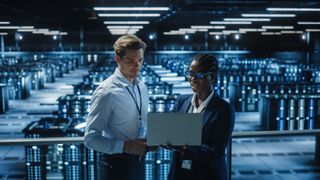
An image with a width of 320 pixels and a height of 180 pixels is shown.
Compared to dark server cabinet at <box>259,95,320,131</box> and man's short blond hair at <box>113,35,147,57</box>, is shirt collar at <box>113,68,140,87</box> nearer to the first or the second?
man's short blond hair at <box>113,35,147,57</box>

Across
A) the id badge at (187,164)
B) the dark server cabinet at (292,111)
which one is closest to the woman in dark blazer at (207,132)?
the id badge at (187,164)

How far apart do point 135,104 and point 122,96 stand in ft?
0.36

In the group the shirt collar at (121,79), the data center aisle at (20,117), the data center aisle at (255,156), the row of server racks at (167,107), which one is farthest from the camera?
the data center aisle at (20,117)

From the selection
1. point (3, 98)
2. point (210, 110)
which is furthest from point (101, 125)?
point (3, 98)

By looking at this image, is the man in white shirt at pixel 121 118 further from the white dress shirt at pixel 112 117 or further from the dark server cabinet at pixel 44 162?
the dark server cabinet at pixel 44 162

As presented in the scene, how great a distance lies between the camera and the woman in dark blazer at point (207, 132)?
272cm

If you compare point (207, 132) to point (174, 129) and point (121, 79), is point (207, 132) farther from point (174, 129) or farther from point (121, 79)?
point (121, 79)

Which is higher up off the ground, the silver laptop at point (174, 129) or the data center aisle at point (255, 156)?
the silver laptop at point (174, 129)

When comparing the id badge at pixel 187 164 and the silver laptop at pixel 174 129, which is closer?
the silver laptop at pixel 174 129

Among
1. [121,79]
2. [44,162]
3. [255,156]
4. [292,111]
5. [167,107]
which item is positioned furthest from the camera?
[292,111]

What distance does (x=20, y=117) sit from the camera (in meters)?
24.0

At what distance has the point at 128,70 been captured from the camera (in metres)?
2.88

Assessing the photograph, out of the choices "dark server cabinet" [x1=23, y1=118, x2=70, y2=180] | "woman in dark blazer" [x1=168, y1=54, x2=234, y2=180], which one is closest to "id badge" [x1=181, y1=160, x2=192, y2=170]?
"woman in dark blazer" [x1=168, y1=54, x2=234, y2=180]

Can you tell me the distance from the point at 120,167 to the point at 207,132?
613mm
